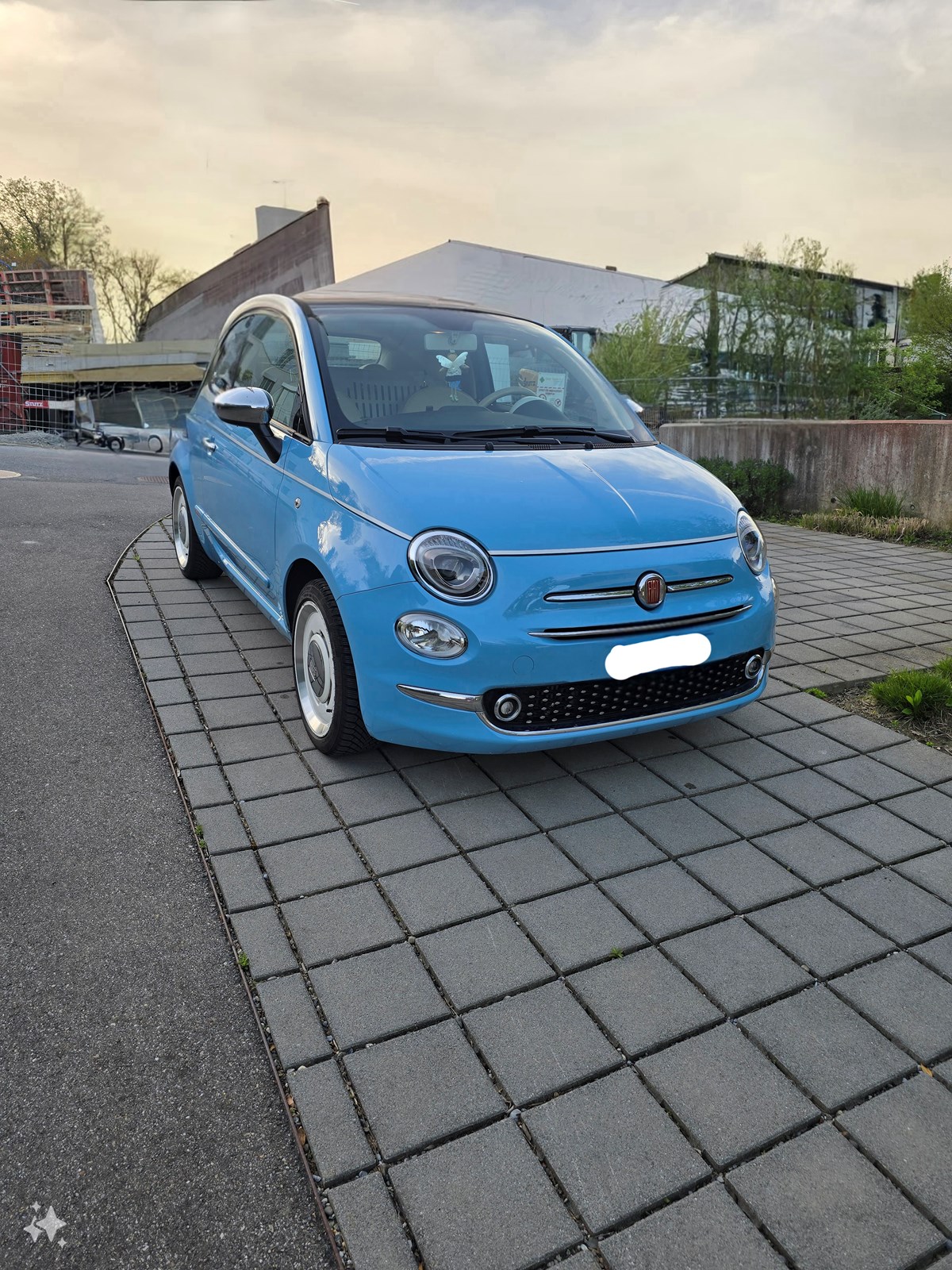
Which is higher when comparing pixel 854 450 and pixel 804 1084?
pixel 854 450

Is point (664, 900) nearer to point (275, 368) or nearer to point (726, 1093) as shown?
point (726, 1093)

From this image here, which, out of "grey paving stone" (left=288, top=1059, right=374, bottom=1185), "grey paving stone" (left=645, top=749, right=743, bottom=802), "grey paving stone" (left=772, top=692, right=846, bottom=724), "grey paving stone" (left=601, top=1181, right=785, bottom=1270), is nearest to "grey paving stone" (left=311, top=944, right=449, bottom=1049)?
"grey paving stone" (left=288, top=1059, right=374, bottom=1185)

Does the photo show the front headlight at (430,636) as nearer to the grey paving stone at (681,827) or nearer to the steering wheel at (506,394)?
the grey paving stone at (681,827)

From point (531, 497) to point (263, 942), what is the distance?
165 cm

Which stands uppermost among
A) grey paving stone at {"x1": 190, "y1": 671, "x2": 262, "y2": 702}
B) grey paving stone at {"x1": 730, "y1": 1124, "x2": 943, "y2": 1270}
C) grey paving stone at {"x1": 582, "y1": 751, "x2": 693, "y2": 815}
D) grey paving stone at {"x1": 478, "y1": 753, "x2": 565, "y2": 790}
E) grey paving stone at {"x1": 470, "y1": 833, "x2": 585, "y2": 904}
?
grey paving stone at {"x1": 190, "y1": 671, "x2": 262, "y2": 702}

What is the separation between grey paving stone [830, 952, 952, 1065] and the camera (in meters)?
2.04

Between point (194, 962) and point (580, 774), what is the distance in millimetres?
1564

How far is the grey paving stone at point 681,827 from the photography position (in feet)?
9.31

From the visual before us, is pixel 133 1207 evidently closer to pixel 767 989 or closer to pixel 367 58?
pixel 767 989

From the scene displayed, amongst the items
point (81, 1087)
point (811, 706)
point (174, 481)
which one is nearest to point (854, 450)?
point (811, 706)

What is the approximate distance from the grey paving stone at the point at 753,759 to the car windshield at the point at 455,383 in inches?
53.7

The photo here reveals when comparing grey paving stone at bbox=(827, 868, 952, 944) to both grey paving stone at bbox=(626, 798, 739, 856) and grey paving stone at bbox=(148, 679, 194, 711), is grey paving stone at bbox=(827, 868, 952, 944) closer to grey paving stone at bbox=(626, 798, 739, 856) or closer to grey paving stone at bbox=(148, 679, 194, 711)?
grey paving stone at bbox=(626, 798, 739, 856)

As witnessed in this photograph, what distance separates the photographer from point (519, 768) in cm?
331

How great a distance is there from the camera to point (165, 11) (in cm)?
327
